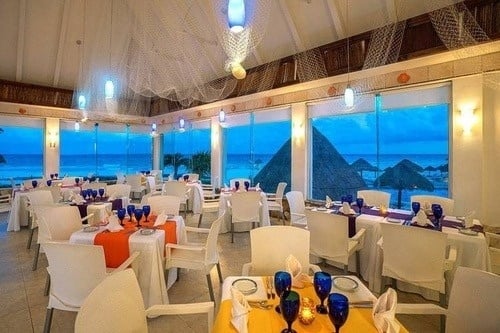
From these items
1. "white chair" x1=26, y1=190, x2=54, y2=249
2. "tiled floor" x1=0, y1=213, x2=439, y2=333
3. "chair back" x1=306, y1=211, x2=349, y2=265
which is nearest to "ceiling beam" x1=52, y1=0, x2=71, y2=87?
"white chair" x1=26, y1=190, x2=54, y2=249

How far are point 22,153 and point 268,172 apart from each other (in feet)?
29.7

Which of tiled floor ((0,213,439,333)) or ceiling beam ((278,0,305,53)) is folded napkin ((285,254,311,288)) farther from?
ceiling beam ((278,0,305,53))

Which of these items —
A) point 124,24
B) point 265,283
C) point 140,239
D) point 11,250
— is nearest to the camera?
point 265,283

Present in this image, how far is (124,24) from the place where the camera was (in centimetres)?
552

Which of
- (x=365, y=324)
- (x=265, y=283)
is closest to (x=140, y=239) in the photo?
(x=265, y=283)

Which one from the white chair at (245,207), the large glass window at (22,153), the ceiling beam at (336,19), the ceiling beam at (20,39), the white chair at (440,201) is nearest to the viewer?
the white chair at (440,201)

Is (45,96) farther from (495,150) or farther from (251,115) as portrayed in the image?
(495,150)

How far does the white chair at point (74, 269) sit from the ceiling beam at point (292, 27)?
5293 millimetres

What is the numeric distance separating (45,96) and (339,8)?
29.2ft

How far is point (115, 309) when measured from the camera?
1275 mm

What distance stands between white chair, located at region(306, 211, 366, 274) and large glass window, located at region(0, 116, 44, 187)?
8579mm

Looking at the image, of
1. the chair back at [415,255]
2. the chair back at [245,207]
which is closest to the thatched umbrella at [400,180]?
the chair back at [245,207]

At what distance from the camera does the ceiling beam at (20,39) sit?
616cm

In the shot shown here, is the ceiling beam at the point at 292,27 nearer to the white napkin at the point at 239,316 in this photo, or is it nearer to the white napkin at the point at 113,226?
the white napkin at the point at 113,226
